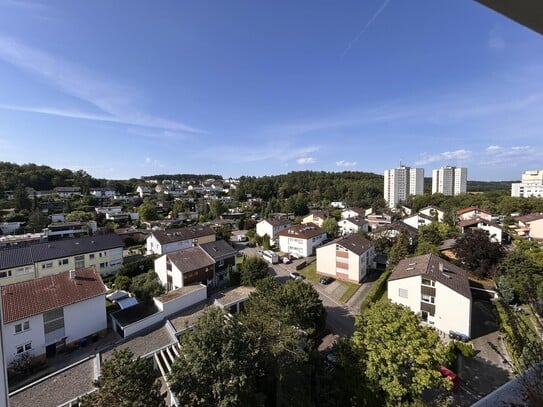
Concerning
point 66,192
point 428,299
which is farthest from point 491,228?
point 66,192

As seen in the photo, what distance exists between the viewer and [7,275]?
66.0 feet

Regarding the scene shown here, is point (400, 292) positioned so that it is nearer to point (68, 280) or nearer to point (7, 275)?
point (68, 280)

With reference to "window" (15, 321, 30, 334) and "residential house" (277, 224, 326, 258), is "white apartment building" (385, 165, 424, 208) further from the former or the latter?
"window" (15, 321, 30, 334)

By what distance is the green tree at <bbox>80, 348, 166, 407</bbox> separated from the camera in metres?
6.72

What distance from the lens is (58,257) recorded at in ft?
73.5

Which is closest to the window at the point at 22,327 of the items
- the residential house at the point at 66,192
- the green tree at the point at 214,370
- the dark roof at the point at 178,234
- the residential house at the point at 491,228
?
the green tree at the point at 214,370

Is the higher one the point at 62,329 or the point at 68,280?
the point at 68,280

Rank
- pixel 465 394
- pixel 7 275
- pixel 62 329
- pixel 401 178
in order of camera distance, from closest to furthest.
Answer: pixel 465 394 → pixel 62 329 → pixel 7 275 → pixel 401 178

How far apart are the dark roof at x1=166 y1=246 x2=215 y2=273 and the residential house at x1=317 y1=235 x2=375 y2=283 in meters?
10.9

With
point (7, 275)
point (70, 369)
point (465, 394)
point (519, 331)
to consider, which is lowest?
point (465, 394)

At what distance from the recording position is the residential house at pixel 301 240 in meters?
31.6

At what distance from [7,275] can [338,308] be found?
2521 cm

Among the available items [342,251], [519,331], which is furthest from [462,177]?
[519,331]

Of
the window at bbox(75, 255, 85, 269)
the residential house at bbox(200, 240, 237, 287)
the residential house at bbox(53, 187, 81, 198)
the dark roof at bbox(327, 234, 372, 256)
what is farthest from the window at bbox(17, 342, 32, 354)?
the residential house at bbox(53, 187, 81, 198)
